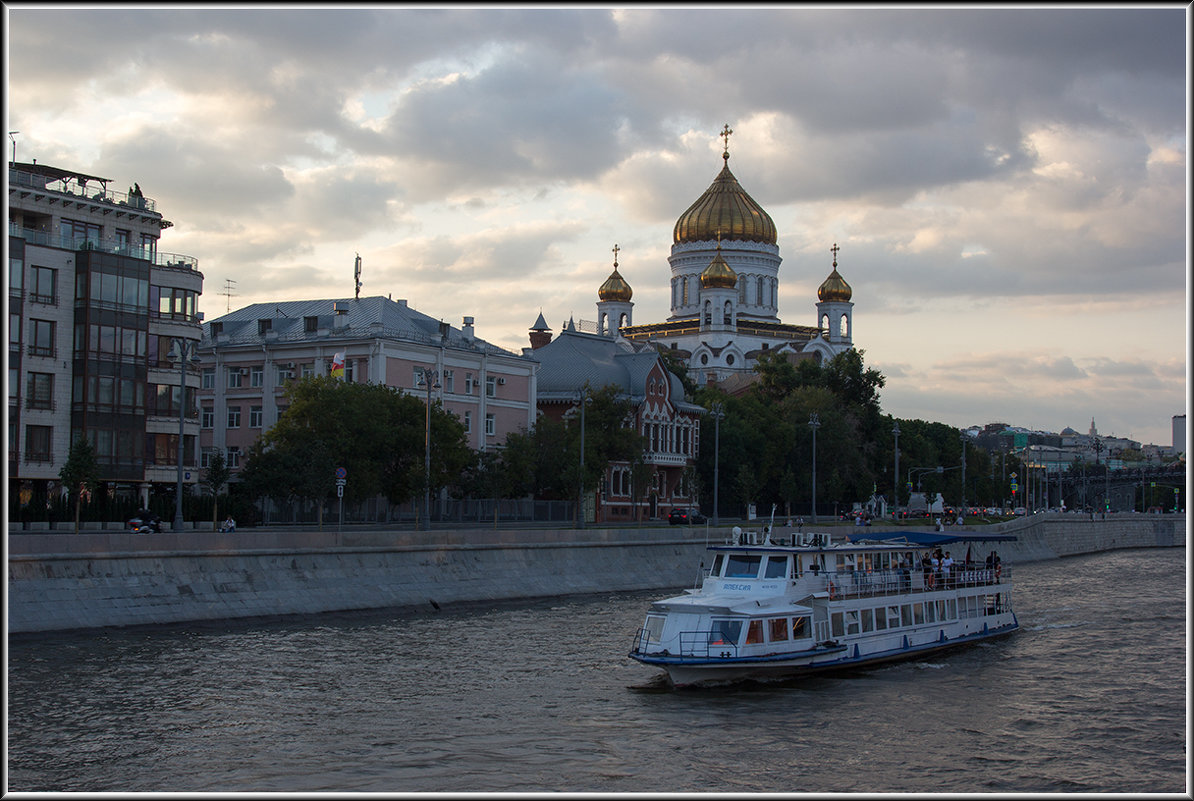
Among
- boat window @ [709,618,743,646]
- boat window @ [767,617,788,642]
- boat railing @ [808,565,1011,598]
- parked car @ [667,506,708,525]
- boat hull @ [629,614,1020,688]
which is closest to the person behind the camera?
boat hull @ [629,614,1020,688]

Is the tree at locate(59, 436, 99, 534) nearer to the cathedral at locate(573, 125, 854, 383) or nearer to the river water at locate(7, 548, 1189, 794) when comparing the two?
the river water at locate(7, 548, 1189, 794)

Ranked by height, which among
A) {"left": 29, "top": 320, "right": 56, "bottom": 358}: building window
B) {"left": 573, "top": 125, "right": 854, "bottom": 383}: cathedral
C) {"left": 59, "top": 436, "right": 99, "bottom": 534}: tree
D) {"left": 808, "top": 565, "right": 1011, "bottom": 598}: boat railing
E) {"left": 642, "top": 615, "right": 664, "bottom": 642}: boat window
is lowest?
{"left": 642, "top": 615, "right": 664, "bottom": 642}: boat window

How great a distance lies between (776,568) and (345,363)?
4646cm

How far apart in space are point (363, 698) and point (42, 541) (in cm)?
1459

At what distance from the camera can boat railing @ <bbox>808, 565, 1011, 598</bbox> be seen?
42.3 meters

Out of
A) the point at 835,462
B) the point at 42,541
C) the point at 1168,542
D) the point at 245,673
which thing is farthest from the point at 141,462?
the point at 1168,542

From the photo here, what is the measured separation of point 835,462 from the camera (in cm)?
11131

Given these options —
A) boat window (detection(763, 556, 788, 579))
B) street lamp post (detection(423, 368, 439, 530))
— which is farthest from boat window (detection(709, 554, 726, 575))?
street lamp post (detection(423, 368, 439, 530))

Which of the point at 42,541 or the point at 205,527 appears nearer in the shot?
the point at 42,541

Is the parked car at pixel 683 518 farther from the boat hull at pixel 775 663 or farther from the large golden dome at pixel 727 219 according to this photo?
the large golden dome at pixel 727 219

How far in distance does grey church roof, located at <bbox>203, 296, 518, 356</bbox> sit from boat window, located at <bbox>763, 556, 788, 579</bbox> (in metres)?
44.5

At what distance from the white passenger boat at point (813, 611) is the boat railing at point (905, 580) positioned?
0.05 m

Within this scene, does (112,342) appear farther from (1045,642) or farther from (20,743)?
(1045,642)

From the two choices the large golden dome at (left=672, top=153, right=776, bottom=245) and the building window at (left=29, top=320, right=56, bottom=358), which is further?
the large golden dome at (left=672, top=153, right=776, bottom=245)
